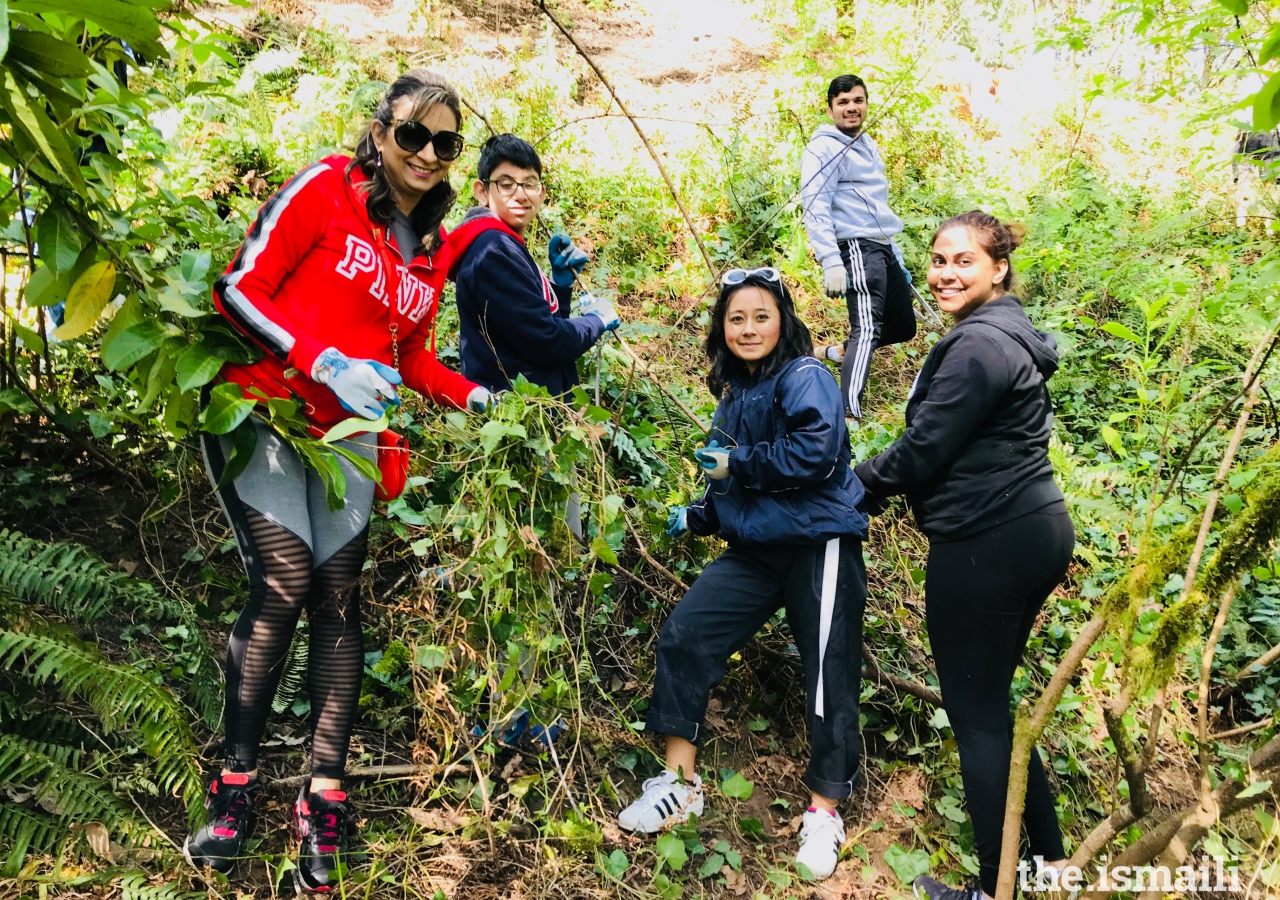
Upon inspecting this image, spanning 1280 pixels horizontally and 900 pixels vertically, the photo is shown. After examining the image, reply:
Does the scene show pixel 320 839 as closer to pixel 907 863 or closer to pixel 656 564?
pixel 656 564

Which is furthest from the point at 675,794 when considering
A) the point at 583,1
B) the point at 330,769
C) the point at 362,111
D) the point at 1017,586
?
the point at 583,1

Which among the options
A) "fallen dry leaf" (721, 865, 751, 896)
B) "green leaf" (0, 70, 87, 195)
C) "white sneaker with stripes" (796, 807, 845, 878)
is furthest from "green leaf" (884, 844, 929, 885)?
"green leaf" (0, 70, 87, 195)

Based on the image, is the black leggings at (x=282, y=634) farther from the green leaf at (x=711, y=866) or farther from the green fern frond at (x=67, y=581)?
the green leaf at (x=711, y=866)

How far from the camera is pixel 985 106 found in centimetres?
1056

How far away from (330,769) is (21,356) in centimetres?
231

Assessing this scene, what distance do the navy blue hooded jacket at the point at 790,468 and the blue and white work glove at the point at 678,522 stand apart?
213 mm

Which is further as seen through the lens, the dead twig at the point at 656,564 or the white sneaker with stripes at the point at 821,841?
the dead twig at the point at 656,564

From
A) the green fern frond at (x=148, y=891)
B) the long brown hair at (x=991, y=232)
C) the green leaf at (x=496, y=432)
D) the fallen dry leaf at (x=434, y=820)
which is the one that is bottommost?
the fallen dry leaf at (x=434, y=820)

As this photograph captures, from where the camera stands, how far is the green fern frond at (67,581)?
273 centimetres

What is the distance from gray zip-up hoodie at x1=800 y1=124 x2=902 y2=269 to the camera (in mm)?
5230

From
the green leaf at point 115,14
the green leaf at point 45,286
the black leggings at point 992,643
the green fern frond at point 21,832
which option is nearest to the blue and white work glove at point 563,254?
the black leggings at point 992,643

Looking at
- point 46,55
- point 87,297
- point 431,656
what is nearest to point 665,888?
point 431,656

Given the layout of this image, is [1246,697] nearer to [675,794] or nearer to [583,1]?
[675,794]

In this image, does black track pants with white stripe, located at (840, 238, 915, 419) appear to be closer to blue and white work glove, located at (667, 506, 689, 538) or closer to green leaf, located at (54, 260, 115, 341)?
blue and white work glove, located at (667, 506, 689, 538)
